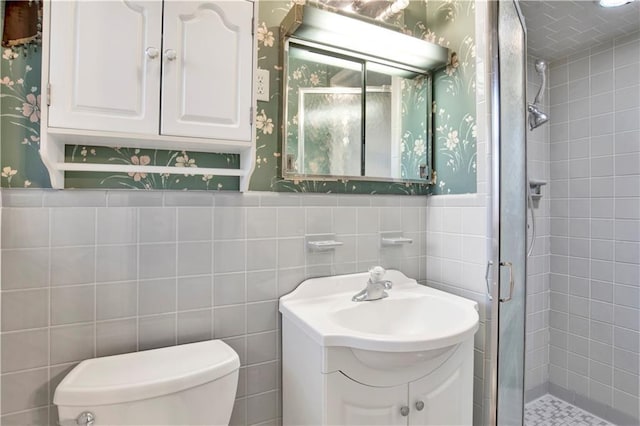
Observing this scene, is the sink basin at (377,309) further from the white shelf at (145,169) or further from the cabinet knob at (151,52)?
the cabinet knob at (151,52)

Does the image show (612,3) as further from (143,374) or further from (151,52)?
(143,374)

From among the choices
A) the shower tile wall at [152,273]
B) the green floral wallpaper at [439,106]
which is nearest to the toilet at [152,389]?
the shower tile wall at [152,273]

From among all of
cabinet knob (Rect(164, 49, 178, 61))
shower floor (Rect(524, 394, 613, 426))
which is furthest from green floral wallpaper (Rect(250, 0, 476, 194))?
shower floor (Rect(524, 394, 613, 426))

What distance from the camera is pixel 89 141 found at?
3.44 ft

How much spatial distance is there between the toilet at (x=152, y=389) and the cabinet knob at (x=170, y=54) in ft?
3.06

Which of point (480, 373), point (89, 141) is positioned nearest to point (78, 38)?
point (89, 141)

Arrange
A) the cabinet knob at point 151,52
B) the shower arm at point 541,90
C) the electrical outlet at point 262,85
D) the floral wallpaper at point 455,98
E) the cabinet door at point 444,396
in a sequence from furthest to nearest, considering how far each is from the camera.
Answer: the shower arm at point 541,90, the floral wallpaper at point 455,98, the electrical outlet at point 262,85, the cabinet door at point 444,396, the cabinet knob at point 151,52

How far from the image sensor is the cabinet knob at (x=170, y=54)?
101cm

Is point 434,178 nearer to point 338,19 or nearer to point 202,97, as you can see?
point 338,19

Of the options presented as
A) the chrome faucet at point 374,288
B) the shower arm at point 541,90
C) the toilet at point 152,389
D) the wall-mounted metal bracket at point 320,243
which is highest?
the shower arm at point 541,90

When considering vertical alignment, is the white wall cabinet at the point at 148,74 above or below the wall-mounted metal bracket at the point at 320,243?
above

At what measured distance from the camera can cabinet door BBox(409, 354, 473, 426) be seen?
3.66 ft

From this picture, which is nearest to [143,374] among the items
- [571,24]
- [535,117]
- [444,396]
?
[444,396]

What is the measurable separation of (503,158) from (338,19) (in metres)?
0.85
